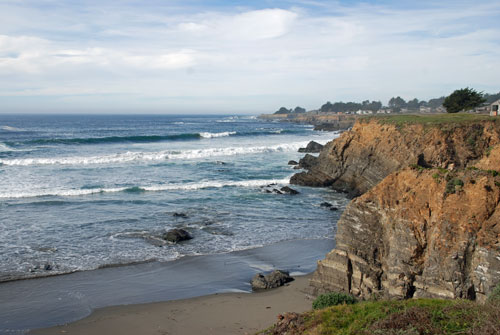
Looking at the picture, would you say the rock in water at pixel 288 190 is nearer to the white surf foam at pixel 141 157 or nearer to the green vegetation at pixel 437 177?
the green vegetation at pixel 437 177

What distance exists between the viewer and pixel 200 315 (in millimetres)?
12320

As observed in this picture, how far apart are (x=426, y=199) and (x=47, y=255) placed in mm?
14589

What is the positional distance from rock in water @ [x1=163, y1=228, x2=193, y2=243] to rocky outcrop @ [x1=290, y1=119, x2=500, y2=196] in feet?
48.3

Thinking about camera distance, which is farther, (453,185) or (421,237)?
(421,237)

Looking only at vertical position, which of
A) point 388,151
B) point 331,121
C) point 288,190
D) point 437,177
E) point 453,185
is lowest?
point 288,190

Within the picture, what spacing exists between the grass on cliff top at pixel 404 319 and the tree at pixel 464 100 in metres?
35.4

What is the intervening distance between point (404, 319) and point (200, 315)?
669cm

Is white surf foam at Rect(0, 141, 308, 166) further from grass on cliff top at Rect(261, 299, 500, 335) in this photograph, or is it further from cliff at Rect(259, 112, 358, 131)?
cliff at Rect(259, 112, 358, 131)

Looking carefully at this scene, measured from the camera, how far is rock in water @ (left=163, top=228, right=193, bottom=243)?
1895 centimetres

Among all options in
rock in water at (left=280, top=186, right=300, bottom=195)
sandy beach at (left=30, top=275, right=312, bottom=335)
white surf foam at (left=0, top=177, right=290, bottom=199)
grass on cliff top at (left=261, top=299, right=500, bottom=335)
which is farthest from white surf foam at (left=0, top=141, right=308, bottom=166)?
grass on cliff top at (left=261, top=299, right=500, bottom=335)

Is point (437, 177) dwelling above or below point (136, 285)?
above

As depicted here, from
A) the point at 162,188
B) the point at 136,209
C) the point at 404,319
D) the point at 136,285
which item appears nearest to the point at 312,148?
the point at 162,188

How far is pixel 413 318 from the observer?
7.46m

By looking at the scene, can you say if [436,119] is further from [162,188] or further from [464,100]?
[162,188]
